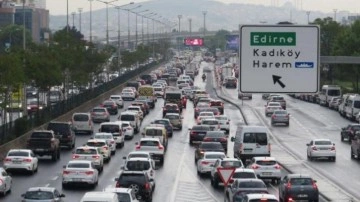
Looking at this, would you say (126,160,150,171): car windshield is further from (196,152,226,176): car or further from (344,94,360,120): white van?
(344,94,360,120): white van

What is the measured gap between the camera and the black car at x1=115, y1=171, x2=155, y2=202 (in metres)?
38.8

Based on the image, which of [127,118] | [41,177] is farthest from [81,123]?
[41,177]

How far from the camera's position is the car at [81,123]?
75438 mm

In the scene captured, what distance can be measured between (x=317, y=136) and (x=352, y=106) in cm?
1488

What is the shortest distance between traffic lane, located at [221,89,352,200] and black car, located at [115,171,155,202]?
32.0 ft

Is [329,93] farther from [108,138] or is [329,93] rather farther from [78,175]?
[78,175]

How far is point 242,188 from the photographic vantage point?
37750 millimetres

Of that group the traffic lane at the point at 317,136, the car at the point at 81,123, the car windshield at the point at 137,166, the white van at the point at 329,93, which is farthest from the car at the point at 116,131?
the white van at the point at 329,93

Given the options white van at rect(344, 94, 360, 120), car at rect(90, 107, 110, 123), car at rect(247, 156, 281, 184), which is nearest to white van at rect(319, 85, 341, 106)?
white van at rect(344, 94, 360, 120)

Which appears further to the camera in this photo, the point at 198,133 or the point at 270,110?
the point at 270,110

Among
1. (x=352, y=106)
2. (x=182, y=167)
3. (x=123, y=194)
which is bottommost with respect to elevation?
(x=182, y=167)

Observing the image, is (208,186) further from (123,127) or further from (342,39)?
(342,39)

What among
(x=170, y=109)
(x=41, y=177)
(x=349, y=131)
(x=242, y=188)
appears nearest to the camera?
(x=242, y=188)

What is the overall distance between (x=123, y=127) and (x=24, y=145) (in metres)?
10.5
